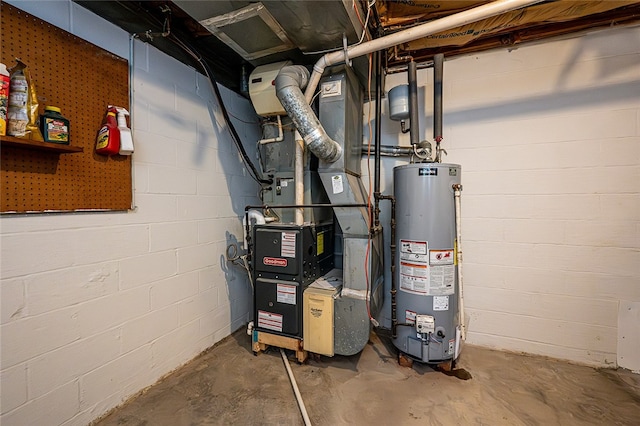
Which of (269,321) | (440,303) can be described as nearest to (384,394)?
(440,303)

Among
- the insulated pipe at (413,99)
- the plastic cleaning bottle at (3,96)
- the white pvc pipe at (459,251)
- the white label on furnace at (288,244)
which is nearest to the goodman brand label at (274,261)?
the white label on furnace at (288,244)

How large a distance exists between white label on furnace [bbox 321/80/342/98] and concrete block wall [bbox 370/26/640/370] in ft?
2.78

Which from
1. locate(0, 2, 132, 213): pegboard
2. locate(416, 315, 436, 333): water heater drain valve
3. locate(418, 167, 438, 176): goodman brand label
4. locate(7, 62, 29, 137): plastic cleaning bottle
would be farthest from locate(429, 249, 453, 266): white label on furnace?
locate(7, 62, 29, 137): plastic cleaning bottle

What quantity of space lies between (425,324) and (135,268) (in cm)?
181

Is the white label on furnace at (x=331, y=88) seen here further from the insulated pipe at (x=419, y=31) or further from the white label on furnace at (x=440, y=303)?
the white label on furnace at (x=440, y=303)

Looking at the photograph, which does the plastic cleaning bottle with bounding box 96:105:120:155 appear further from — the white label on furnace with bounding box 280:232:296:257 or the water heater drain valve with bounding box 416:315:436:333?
the water heater drain valve with bounding box 416:315:436:333

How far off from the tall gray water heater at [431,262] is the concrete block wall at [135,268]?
4.81 feet

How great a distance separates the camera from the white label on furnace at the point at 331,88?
1.78 m

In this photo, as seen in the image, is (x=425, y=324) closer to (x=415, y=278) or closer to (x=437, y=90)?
(x=415, y=278)

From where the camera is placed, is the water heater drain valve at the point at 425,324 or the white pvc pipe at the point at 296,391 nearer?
the white pvc pipe at the point at 296,391

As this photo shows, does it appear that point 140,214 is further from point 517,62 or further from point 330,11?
point 517,62

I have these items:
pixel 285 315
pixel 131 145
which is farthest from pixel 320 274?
pixel 131 145

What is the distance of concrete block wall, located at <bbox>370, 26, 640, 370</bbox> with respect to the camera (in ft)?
5.69

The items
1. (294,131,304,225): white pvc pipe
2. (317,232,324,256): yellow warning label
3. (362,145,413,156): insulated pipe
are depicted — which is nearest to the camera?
(294,131,304,225): white pvc pipe
